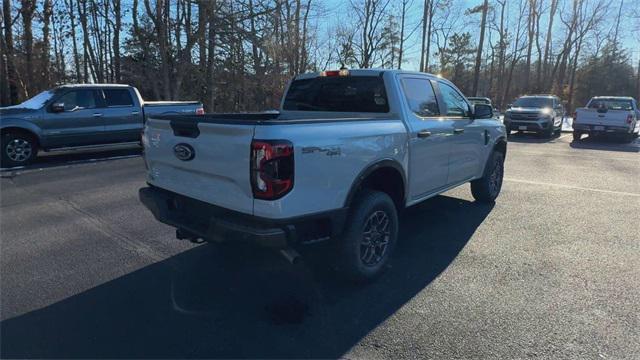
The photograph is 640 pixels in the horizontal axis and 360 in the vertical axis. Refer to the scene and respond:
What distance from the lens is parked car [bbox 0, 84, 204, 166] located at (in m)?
9.16

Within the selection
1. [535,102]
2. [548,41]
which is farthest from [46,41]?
[548,41]

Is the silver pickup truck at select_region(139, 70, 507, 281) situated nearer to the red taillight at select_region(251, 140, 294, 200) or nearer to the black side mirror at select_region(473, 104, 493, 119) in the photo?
the red taillight at select_region(251, 140, 294, 200)

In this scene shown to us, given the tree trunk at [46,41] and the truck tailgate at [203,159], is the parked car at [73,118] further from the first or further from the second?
the tree trunk at [46,41]

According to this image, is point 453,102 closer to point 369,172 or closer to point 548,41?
point 369,172

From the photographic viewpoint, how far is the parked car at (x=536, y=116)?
57.1ft

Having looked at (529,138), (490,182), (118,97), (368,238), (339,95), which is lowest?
(368,238)

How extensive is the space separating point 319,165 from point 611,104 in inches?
733

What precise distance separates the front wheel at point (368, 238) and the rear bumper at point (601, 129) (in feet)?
53.2

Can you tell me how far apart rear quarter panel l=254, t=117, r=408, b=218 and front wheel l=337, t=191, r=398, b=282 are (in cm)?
28

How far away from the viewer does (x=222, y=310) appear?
3.21 m

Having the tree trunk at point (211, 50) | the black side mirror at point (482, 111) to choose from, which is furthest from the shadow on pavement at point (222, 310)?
the tree trunk at point (211, 50)

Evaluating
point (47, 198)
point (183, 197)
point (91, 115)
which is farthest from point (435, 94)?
point (91, 115)

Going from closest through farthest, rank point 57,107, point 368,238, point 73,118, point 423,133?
point 368,238, point 423,133, point 57,107, point 73,118

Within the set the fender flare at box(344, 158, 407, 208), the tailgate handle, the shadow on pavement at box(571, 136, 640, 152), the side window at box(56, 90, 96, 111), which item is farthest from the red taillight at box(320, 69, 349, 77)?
the shadow on pavement at box(571, 136, 640, 152)
